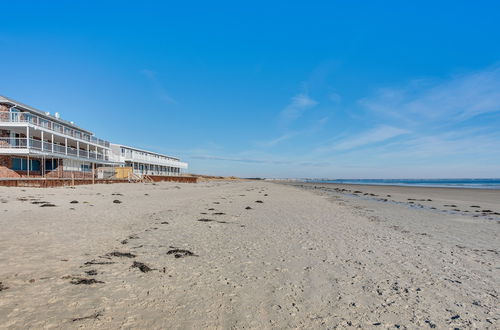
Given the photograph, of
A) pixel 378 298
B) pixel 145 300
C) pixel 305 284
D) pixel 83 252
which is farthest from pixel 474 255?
pixel 83 252

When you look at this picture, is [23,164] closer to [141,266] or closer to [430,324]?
[141,266]

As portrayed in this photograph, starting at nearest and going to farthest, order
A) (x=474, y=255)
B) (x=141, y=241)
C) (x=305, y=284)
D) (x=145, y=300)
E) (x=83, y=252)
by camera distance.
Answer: (x=145, y=300), (x=305, y=284), (x=83, y=252), (x=474, y=255), (x=141, y=241)

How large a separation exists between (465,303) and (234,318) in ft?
10.6

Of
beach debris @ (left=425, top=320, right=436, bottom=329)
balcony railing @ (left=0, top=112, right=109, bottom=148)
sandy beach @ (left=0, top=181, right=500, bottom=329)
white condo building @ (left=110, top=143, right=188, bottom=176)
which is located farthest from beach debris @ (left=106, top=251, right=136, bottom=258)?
white condo building @ (left=110, top=143, right=188, bottom=176)

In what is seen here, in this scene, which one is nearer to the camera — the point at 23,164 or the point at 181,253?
the point at 181,253

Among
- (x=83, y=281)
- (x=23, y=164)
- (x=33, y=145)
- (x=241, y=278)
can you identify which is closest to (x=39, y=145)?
(x=33, y=145)

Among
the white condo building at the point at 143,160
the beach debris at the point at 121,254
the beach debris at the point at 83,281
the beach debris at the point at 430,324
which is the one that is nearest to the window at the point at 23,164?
the white condo building at the point at 143,160

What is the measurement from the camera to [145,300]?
372 cm

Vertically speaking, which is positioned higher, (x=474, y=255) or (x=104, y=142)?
(x=104, y=142)

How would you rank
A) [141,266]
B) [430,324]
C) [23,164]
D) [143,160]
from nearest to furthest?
[430,324]
[141,266]
[23,164]
[143,160]

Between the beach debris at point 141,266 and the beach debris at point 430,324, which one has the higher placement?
the beach debris at point 141,266

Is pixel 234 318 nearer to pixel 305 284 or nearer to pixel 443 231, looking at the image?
pixel 305 284

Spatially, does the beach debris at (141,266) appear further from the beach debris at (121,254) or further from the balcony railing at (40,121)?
the balcony railing at (40,121)

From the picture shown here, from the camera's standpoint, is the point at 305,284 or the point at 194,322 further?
the point at 305,284
